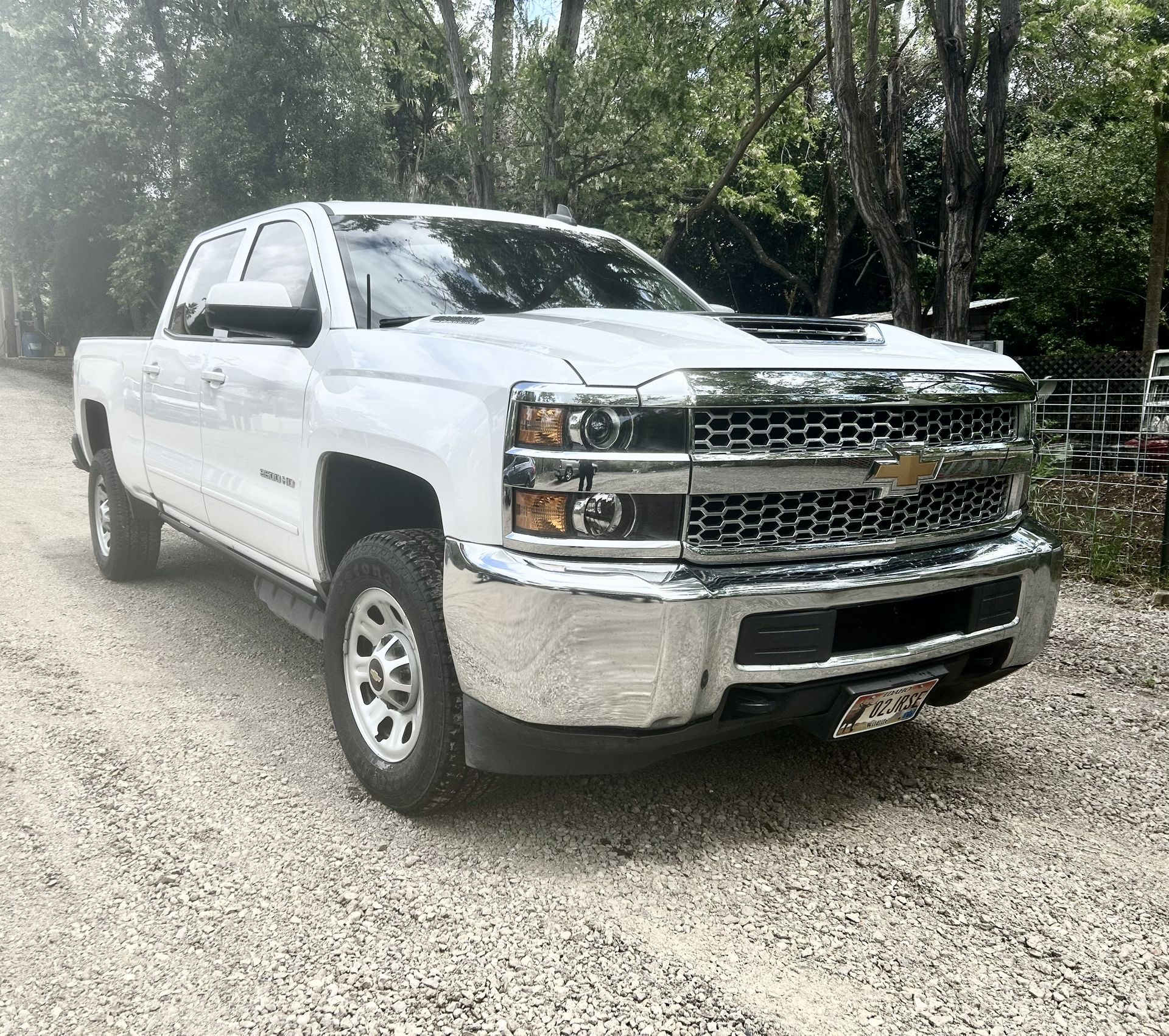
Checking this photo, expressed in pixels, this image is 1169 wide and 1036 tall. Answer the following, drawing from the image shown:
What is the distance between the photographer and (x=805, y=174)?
2005 centimetres

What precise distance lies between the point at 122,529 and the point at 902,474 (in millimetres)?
4812

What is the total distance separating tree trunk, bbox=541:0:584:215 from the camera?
10523 millimetres

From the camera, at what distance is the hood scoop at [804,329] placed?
3191 millimetres

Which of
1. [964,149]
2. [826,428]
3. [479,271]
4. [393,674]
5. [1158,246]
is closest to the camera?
[826,428]

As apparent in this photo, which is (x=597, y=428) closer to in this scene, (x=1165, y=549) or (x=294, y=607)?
(x=294, y=607)

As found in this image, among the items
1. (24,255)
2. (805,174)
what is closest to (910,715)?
(805,174)

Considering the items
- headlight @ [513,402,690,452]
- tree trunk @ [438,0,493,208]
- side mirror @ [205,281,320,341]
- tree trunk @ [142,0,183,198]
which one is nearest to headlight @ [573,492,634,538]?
headlight @ [513,402,690,452]

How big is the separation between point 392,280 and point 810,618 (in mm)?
2006

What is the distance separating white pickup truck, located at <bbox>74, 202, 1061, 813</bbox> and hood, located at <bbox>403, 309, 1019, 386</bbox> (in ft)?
0.04

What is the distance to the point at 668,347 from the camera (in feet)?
8.90

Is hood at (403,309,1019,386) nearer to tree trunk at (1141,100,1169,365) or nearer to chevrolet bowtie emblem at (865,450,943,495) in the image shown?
chevrolet bowtie emblem at (865,450,943,495)

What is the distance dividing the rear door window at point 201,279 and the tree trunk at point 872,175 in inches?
214

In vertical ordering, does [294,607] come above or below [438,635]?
below

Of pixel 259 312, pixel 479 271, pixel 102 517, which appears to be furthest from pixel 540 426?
pixel 102 517
